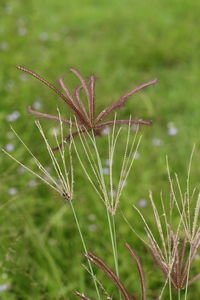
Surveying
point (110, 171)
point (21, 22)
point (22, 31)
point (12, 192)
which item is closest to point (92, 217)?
point (12, 192)

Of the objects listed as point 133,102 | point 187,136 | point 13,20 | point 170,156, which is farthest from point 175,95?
point 13,20

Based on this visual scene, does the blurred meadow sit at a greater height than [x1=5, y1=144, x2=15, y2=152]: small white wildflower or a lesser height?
lesser

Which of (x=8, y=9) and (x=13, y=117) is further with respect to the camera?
(x=8, y=9)

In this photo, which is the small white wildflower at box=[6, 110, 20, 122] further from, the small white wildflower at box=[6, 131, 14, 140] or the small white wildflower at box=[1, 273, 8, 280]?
the small white wildflower at box=[1, 273, 8, 280]

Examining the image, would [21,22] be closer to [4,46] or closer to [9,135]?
[4,46]

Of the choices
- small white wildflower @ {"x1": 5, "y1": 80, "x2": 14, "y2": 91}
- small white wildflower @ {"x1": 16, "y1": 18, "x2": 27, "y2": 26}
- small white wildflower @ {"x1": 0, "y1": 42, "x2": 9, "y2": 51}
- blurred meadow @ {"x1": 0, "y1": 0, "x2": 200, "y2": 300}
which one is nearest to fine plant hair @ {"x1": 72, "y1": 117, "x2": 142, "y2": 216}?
blurred meadow @ {"x1": 0, "y1": 0, "x2": 200, "y2": 300}

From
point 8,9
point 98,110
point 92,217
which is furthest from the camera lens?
point 8,9

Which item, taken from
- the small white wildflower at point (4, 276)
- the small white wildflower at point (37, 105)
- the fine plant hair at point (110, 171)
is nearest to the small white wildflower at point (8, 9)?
the small white wildflower at point (37, 105)

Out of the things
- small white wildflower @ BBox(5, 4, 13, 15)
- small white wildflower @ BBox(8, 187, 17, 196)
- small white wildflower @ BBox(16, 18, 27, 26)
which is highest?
small white wildflower @ BBox(5, 4, 13, 15)

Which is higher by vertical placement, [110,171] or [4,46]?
[110,171]
